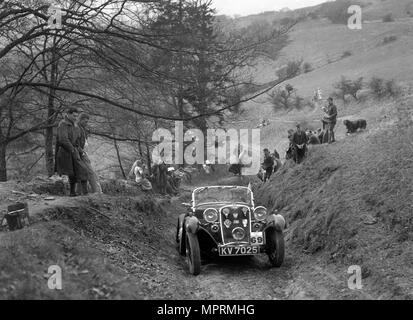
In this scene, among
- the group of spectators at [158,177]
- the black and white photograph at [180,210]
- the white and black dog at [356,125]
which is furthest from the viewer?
the white and black dog at [356,125]

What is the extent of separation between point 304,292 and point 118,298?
10.8ft

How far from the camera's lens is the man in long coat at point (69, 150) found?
12.2 metres

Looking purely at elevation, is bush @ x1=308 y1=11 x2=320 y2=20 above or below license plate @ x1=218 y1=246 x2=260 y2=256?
above

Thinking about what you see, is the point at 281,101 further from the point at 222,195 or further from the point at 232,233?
the point at 232,233

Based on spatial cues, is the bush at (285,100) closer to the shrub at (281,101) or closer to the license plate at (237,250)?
the shrub at (281,101)

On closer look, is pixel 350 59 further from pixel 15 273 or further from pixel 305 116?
pixel 15 273

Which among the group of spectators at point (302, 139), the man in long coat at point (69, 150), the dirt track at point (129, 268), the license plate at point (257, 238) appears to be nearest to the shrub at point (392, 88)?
the group of spectators at point (302, 139)

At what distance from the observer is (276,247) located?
10.5 meters

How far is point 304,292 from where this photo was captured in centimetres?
871

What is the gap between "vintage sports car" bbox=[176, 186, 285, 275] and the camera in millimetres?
Result: 10180

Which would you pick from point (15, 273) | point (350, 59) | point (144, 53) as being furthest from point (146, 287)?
point (350, 59)

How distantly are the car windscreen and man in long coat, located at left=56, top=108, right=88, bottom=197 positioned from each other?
111 inches

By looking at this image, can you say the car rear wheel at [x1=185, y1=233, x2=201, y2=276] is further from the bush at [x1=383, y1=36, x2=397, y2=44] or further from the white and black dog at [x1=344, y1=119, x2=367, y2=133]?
the bush at [x1=383, y1=36, x2=397, y2=44]

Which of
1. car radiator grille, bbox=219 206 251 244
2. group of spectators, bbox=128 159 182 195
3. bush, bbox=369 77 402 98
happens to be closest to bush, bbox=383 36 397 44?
bush, bbox=369 77 402 98
